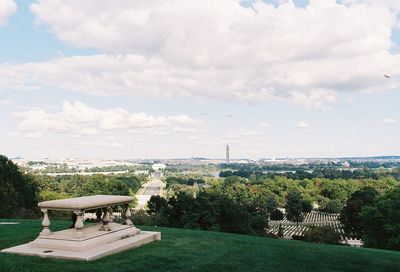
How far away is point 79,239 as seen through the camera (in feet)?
30.7

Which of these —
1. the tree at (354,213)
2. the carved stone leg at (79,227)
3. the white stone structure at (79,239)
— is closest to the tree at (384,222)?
the tree at (354,213)

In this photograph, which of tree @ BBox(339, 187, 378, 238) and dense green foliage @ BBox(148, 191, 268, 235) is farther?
tree @ BBox(339, 187, 378, 238)

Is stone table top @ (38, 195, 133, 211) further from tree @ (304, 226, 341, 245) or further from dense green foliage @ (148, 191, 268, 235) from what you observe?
tree @ (304, 226, 341, 245)

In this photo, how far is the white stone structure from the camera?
29.6 feet

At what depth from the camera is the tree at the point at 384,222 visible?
29.9 m

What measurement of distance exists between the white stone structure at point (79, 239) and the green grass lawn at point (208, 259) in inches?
12.0

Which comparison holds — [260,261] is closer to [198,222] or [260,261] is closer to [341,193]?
[198,222]

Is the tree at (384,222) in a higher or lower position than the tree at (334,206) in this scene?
higher

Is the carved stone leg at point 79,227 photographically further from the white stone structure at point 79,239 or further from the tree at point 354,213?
the tree at point 354,213

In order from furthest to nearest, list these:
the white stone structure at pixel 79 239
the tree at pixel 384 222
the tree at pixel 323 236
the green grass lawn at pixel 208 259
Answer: the tree at pixel 323 236
the tree at pixel 384 222
the white stone structure at pixel 79 239
the green grass lawn at pixel 208 259

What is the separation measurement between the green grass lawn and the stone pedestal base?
26cm

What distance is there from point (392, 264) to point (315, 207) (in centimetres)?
11273

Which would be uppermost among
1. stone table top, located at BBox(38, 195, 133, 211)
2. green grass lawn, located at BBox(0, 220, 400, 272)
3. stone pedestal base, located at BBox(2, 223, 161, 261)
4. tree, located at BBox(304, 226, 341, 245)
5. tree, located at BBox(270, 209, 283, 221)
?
stone table top, located at BBox(38, 195, 133, 211)

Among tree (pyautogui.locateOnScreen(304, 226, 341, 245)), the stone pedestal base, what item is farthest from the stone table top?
tree (pyautogui.locateOnScreen(304, 226, 341, 245))
